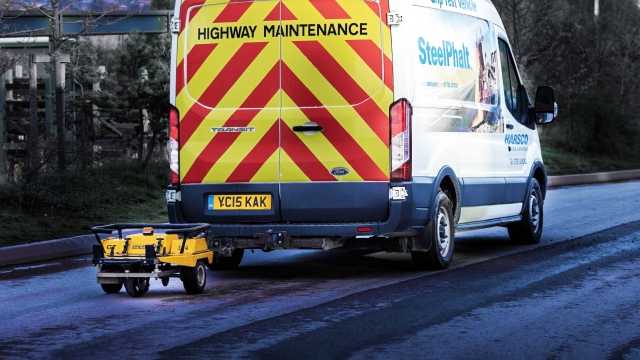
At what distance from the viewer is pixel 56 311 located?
384 inches

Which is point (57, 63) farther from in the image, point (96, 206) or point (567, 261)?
point (567, 261)

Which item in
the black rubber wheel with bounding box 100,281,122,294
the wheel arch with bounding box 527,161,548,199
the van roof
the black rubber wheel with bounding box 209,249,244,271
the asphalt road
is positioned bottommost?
the asphalt road

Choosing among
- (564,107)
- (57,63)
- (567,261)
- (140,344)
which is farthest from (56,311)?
(564,107)

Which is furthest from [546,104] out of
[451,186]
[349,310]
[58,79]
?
[58,79]

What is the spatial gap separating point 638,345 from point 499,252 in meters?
6.13

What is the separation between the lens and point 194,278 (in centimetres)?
1048

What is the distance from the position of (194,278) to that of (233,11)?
2.50 meters

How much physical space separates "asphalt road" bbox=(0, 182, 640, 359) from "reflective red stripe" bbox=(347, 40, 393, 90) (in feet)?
5.75

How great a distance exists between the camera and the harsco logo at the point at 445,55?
1170 centimetres

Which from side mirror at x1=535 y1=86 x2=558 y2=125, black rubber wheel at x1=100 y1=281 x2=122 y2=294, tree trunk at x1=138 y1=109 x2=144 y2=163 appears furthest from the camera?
tree trunk at x1=138 y1=109 x2=144 y2=163

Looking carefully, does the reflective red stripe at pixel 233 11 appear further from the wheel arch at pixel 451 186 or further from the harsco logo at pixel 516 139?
the harsco logo at pixel 516 139

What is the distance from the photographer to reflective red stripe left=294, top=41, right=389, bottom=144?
11250 mm

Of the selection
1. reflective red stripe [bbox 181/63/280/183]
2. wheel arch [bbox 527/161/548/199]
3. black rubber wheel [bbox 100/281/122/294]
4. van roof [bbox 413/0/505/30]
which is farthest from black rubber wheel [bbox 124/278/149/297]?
wheel arch [bbox 527/161/548/199]

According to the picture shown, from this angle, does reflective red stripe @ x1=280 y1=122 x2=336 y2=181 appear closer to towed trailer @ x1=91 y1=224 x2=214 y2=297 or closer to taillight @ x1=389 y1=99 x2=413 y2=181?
taillight @ x1=389 y1=99 x2=413 y2=181
